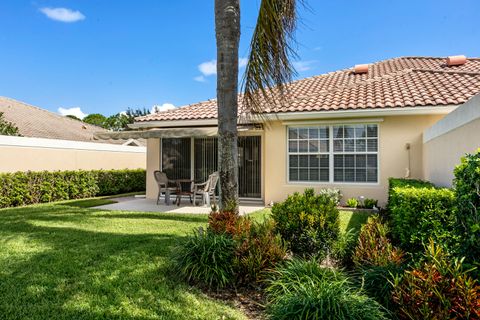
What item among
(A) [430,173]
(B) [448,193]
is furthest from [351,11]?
(B) [448,193]

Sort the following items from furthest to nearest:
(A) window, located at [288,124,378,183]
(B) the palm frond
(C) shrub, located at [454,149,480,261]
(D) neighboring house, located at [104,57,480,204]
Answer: (A) window, located at [288,124,378,183], (D) neighboring house, located at [104,57,480,204], (B) the palm frond, (C) shrub, located at [454,149,480,261]

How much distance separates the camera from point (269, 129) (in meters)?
16.6

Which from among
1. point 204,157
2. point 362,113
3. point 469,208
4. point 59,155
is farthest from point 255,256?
point 59,155

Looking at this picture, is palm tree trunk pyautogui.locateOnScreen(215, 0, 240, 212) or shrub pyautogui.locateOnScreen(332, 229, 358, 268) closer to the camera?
shrub pyautogui.locateOnScreen(332, 229, 358, 268)

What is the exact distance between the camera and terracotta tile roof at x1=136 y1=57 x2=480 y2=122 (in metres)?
14.3

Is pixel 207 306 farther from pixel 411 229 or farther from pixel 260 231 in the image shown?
pixel 411 229

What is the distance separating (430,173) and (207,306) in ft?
32.7

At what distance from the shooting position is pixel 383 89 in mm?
16812

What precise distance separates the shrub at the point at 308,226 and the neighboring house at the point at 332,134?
5691 mm

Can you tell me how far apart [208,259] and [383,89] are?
14.1 meters

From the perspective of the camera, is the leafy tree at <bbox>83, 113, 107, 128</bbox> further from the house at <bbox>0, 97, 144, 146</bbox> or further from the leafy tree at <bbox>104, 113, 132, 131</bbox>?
the house at <bbox>0, 97, 144, 146</bbox>

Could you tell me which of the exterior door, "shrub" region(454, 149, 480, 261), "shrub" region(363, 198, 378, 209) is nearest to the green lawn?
"shrub" region(454, 149, 480, 261)

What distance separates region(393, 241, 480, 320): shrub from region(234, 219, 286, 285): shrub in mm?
2545

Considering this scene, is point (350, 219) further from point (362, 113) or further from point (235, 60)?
point (235, 60)
